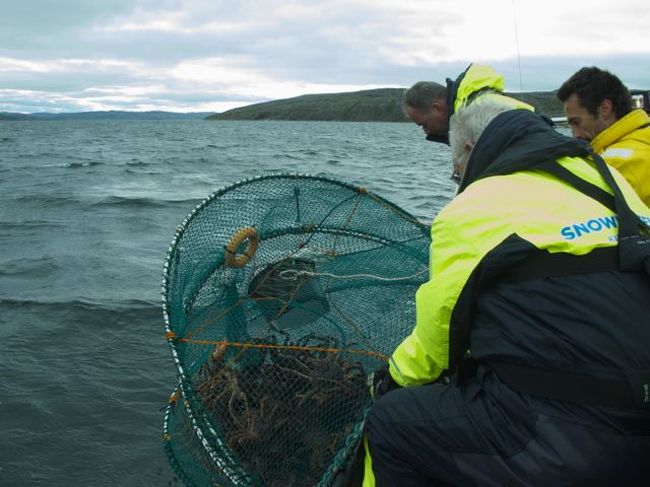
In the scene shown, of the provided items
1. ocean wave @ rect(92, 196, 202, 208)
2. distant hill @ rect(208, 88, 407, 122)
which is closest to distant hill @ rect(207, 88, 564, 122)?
distant hill @ rect(208, 88, 407, 122)

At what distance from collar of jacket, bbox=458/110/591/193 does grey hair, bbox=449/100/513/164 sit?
0.61 ft

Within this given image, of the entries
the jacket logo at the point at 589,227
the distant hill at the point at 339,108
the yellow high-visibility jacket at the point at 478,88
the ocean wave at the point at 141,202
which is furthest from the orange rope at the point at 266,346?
the distant hill at the point at 339,108

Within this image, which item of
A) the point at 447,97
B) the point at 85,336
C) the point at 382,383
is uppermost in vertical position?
the point at 447,97

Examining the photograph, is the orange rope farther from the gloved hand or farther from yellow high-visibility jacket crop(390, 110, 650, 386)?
yellow high-visibility jacket crop(390, 110, 650, 386)

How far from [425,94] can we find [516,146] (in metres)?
1.10

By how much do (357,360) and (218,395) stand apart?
937 mm

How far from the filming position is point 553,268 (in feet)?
6.95

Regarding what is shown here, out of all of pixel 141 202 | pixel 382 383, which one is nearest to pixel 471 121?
pixel 382 383

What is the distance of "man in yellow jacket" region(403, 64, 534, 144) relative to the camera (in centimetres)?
294

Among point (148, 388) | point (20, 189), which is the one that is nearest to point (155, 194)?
point (20, 189)

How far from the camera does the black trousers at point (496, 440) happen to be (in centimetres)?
209

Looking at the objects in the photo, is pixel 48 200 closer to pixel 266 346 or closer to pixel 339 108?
pixel 266 346

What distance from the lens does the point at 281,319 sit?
4.57 m

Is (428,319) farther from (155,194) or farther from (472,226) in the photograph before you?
(155,194)
